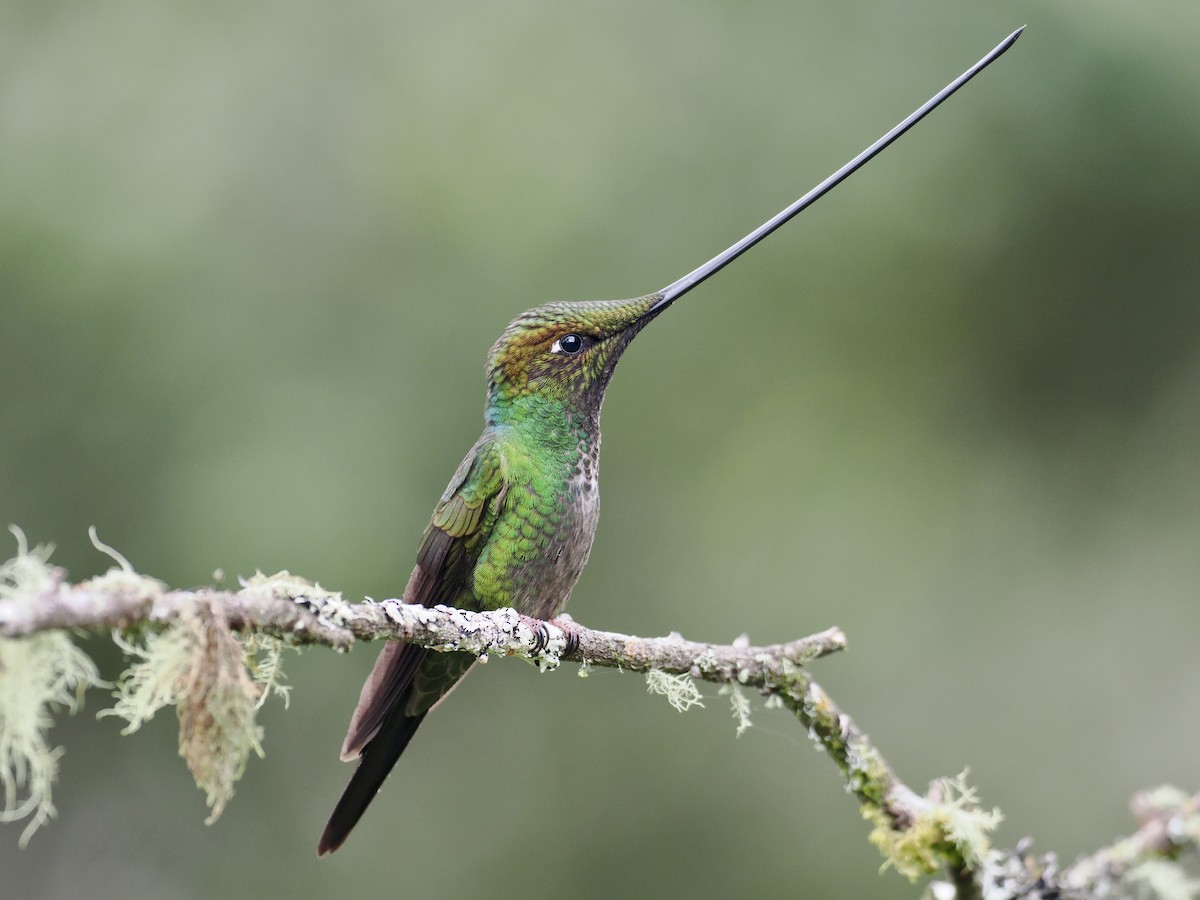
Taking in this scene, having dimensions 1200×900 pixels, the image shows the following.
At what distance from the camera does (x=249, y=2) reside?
300 inches

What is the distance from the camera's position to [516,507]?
11.1ft

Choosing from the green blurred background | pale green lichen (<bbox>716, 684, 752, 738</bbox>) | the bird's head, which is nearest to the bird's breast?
the bird's head

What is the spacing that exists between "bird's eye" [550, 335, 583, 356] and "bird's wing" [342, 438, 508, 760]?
0.35m

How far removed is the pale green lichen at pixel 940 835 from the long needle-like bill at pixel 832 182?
4.61 ft

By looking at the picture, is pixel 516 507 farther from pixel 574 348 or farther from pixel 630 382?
pixel 630 382

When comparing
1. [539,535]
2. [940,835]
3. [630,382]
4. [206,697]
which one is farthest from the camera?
[630,382]

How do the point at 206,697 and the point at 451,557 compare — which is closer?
the point at 206,697

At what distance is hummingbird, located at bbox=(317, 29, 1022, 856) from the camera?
10.2ft

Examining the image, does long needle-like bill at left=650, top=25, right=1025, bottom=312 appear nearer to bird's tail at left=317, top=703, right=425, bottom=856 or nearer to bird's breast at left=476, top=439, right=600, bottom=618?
bird's breast at left=476, top=439, right=600, bottom=618

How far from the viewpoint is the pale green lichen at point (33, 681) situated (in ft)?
5.05

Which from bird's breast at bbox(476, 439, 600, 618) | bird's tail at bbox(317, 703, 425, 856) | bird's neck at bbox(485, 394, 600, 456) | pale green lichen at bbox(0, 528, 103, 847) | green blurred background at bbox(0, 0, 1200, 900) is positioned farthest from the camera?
green blurred background at bbox(0, 0, 1200, 900)

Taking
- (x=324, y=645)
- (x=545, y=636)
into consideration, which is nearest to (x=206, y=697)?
(x=324, y=645)

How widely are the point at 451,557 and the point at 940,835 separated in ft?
4.98

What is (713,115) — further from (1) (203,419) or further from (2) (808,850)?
(2) (808,850)
